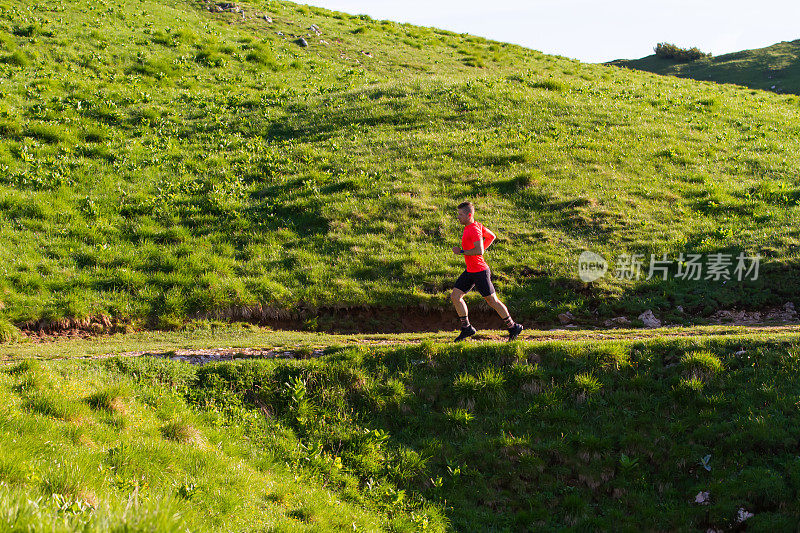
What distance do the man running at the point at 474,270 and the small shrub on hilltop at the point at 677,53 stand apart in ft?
227

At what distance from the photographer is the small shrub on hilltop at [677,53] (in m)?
66.1

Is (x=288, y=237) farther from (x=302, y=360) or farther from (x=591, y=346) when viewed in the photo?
(x=591, y=346)

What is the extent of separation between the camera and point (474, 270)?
11.5 m

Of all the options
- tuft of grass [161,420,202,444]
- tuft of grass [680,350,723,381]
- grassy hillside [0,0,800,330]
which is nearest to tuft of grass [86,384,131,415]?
tuft of grass [161,420,202,444]

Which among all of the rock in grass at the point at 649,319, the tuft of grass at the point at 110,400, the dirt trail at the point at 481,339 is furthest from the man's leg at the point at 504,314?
the tuft of grass at the point at 110,400

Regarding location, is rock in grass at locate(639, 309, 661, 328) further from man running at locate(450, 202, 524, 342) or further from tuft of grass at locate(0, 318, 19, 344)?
tuft of grass at locate(0, 318, 19, 344)

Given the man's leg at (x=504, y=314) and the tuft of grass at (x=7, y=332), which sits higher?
the man's leg at (x=504, y=314)

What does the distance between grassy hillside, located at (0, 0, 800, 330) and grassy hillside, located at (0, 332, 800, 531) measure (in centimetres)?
445

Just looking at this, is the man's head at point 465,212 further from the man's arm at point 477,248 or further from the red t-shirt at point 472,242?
the man's arm at point 477,248

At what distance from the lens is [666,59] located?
223ft

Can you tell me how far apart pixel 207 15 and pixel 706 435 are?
4123cm

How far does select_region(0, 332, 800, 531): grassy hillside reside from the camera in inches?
275

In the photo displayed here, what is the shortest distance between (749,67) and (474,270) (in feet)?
208

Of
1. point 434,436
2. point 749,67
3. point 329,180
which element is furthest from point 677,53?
point 434,436
